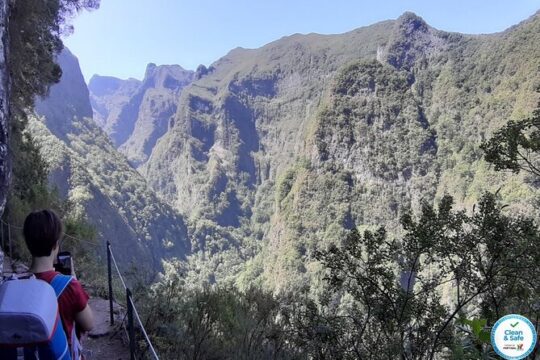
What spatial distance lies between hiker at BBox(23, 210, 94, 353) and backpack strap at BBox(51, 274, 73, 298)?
0.04ft

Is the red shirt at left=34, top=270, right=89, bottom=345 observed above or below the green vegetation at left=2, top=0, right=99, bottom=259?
below

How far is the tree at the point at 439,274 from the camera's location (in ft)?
13.4

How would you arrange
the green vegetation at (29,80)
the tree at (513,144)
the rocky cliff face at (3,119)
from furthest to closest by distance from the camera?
the green vegetation at (29,80), the rocky cliff face at (3,119), the tree at (513,144)

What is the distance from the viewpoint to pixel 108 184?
97.6 meters

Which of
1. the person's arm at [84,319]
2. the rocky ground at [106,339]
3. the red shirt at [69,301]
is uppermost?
the red shirt at [69,301]

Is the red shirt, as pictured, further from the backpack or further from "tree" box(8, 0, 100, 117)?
"tree" box(8, 0, 100, 117)

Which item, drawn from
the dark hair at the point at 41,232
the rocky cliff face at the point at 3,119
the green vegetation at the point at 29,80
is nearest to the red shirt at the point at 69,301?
the dark hair at the point at 41,232

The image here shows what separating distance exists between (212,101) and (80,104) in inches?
2257

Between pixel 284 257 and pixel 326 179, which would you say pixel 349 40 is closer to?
pixel 326 179

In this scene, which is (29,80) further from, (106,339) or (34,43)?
(106,339)

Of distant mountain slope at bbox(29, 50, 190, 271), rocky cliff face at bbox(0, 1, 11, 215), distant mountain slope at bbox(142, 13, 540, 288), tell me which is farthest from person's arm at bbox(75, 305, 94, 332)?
distant mountain slope at bbox(29, 50, 190, 271)

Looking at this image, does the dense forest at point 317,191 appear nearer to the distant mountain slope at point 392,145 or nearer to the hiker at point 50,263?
the distant mountain slope at point 392,145

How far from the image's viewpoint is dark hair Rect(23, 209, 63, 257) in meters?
1.83

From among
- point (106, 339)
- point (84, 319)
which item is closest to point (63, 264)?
point (84, 319)
